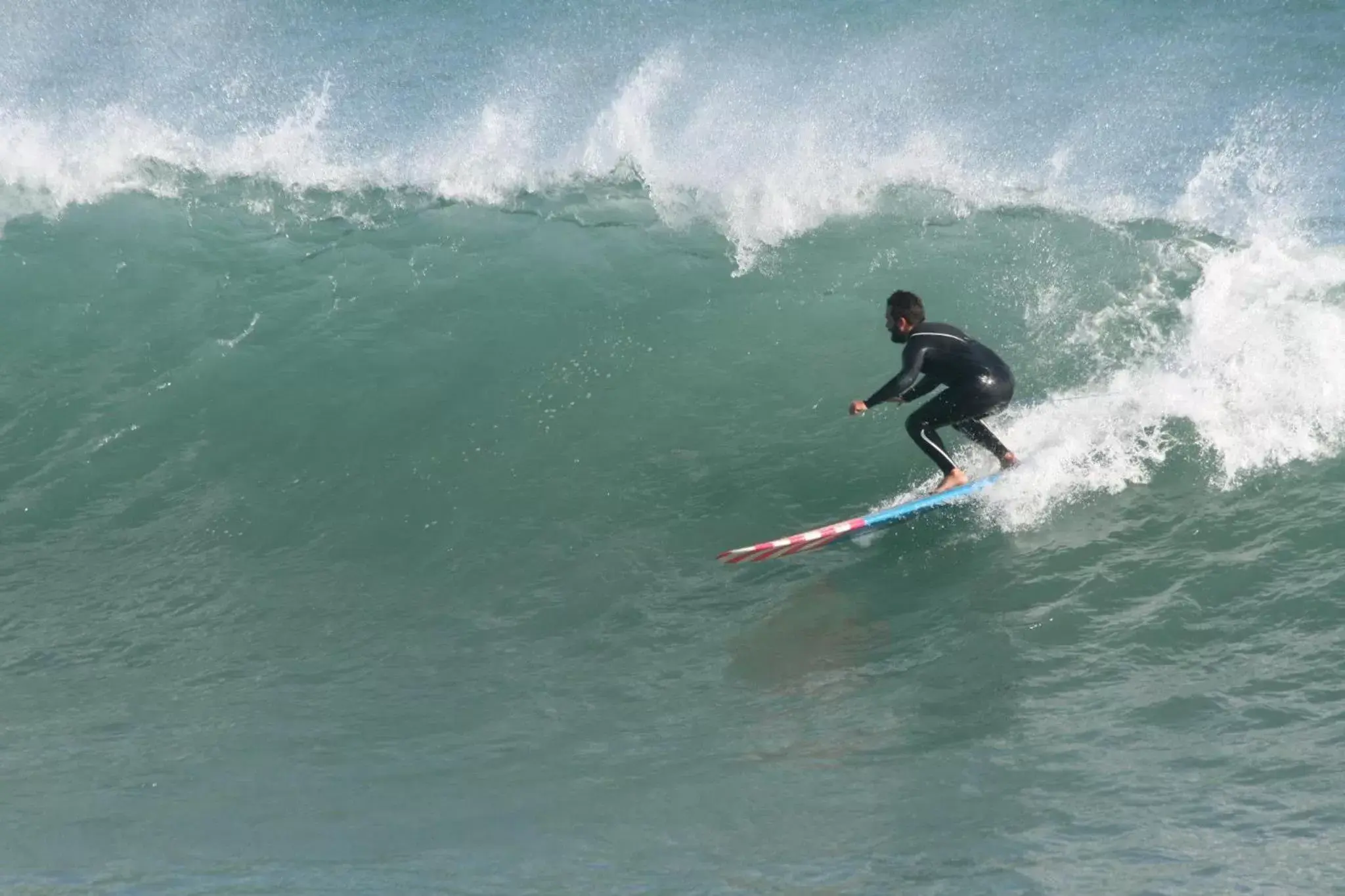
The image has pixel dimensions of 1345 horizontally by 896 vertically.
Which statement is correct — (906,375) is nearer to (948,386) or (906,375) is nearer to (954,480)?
(948,386)

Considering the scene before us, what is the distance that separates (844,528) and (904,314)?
1366 millimetres

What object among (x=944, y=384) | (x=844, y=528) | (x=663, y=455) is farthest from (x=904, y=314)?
(x=663, y=455)

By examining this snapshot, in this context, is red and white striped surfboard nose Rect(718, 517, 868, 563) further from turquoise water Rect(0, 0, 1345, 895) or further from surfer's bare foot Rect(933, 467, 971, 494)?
surfer's bare foot Rect(933, 467, 971, 494)

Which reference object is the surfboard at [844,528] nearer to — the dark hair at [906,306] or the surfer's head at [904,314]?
the surfer's head at [904,314]

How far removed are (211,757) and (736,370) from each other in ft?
16.5

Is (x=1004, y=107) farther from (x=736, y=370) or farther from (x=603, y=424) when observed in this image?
(x=603, y=424)

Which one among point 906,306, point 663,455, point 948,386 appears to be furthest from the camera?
point 663,455

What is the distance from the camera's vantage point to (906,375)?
27.7 ft

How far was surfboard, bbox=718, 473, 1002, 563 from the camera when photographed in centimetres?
834

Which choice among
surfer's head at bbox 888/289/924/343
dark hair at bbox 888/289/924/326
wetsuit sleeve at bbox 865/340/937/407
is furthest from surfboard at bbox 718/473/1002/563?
dark hair at bbox 888/289/924/326

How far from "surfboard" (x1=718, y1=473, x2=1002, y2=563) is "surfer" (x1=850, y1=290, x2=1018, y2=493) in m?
0.08

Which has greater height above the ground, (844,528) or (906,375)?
(906,375)

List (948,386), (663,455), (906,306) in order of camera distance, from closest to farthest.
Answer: (906,306), (948,386), (663,455)

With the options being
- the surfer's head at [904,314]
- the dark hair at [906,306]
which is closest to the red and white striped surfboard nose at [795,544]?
the surfer's head at [904,314]
